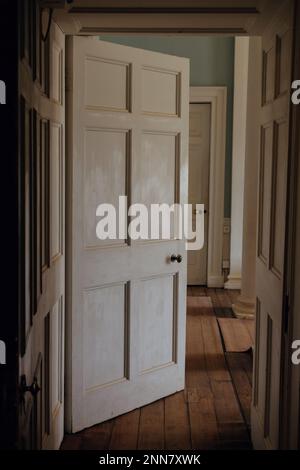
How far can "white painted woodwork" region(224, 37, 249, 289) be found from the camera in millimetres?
7578

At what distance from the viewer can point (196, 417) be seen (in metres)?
3.84

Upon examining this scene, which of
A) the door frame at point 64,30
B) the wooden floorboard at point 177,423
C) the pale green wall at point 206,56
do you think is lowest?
the wooden floorboard at point 177,423

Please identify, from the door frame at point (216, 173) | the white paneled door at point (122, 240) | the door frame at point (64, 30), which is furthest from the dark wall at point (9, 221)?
the door frame at point (216, 173)

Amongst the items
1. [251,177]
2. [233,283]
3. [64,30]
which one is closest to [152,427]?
[64,30]

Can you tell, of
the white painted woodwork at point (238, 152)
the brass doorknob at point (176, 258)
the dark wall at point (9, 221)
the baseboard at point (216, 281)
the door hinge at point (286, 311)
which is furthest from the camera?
the baseboard at point (216, 281)

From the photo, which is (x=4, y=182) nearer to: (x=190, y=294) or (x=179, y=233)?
(x=179, y=233)

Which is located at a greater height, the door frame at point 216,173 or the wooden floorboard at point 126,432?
the door frame at point 216,173

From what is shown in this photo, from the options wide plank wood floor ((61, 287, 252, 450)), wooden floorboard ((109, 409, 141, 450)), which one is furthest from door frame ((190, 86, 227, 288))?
wooden floorboard ((109, 409, 141, 450))

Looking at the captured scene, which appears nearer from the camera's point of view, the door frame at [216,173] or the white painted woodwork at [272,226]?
the white painted woodwork at [272,226]

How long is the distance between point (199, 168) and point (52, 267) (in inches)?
201

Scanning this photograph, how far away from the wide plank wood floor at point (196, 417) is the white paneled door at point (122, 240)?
0.11 meters

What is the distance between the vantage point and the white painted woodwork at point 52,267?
252cm

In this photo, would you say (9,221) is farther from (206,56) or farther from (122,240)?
(206,56)

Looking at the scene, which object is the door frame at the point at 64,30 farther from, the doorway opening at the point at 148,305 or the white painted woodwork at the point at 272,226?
the doorway opening at the point at 148,305
